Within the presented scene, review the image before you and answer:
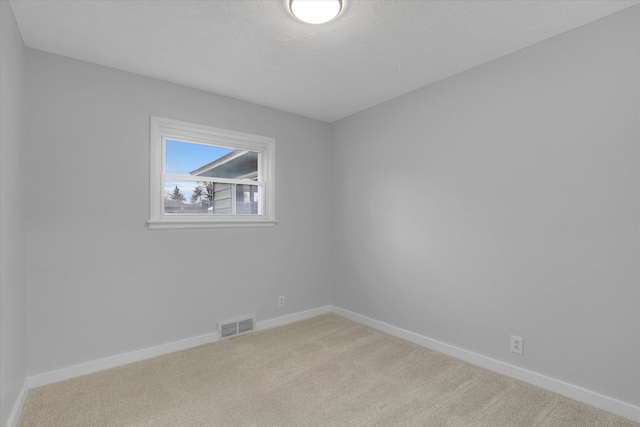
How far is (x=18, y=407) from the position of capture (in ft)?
6.38

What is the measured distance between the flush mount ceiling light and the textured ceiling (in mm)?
67

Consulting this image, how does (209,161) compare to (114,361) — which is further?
(209,161)

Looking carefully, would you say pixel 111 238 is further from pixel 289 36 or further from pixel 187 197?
pixel 289 36

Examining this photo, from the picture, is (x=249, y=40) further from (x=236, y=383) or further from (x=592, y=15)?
(x=236, y=383)

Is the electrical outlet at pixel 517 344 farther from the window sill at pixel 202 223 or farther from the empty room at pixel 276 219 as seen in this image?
the window sill at pixel 202 223

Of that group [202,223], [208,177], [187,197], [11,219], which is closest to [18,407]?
[11,219]

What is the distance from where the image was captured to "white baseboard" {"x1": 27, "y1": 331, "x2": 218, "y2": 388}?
2287mm

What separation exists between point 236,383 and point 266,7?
250cm

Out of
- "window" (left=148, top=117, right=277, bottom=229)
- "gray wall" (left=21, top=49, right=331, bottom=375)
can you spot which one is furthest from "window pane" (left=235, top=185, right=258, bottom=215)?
"gray wall" (left=21, top=49, right=331, bottom=375)

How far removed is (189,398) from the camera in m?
2.13

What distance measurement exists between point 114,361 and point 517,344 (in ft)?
10.3

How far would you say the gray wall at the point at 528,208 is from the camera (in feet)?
6.31

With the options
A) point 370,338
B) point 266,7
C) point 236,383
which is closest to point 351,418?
point 236,383

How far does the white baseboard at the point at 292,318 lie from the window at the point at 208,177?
1.07 m
